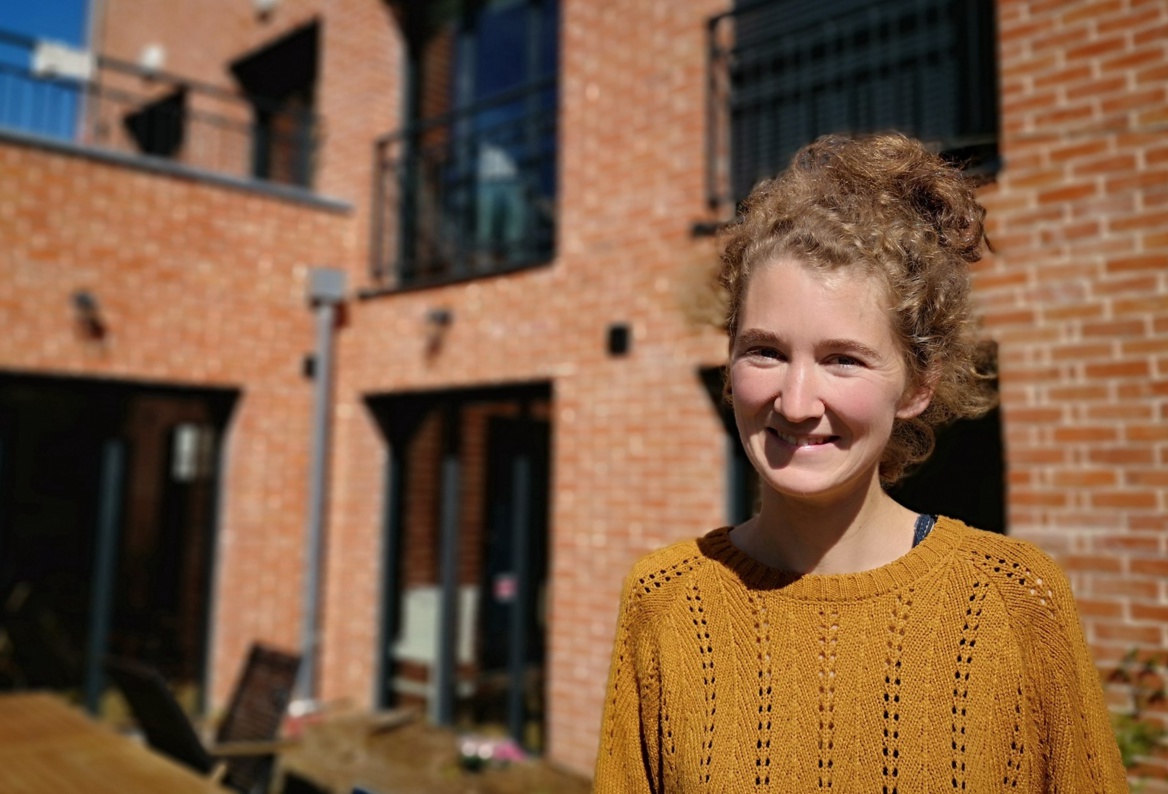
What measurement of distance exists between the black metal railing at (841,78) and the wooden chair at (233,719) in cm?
354

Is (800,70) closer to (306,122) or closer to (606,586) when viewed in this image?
(606,586)

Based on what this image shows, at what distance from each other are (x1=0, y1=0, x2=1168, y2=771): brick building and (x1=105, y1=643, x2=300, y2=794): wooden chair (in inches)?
62.5

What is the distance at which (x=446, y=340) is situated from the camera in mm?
6309

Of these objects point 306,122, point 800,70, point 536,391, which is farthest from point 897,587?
point 306,122

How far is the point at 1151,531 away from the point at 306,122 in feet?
23.8

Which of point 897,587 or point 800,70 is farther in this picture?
point 800,70

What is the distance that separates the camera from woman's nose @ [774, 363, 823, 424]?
1256 mm

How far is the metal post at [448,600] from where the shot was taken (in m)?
6.45

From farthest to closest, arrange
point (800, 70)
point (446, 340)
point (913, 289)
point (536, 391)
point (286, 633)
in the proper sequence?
point (286, 633) < point (446, 340) < point (536, 391) < point (800, 70) < point (913, 289)

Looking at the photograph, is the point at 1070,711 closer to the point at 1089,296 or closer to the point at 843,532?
the point at 843,532

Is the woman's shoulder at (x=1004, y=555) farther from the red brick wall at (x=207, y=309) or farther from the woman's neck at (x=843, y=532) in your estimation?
the red brick wall at (x=207, y=309)

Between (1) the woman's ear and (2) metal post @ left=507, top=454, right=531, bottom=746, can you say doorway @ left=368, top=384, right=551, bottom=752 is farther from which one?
(1) the woman's ear

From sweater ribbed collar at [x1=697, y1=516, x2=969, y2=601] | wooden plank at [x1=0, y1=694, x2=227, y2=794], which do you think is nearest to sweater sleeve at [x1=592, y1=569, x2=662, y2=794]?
sweater ribbed collar at [x1=697, y1=516, x2=969, y2=601]

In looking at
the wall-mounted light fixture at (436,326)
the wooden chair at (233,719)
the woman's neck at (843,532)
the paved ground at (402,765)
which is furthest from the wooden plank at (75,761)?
the wall-mounted light fixture at (436,326)
